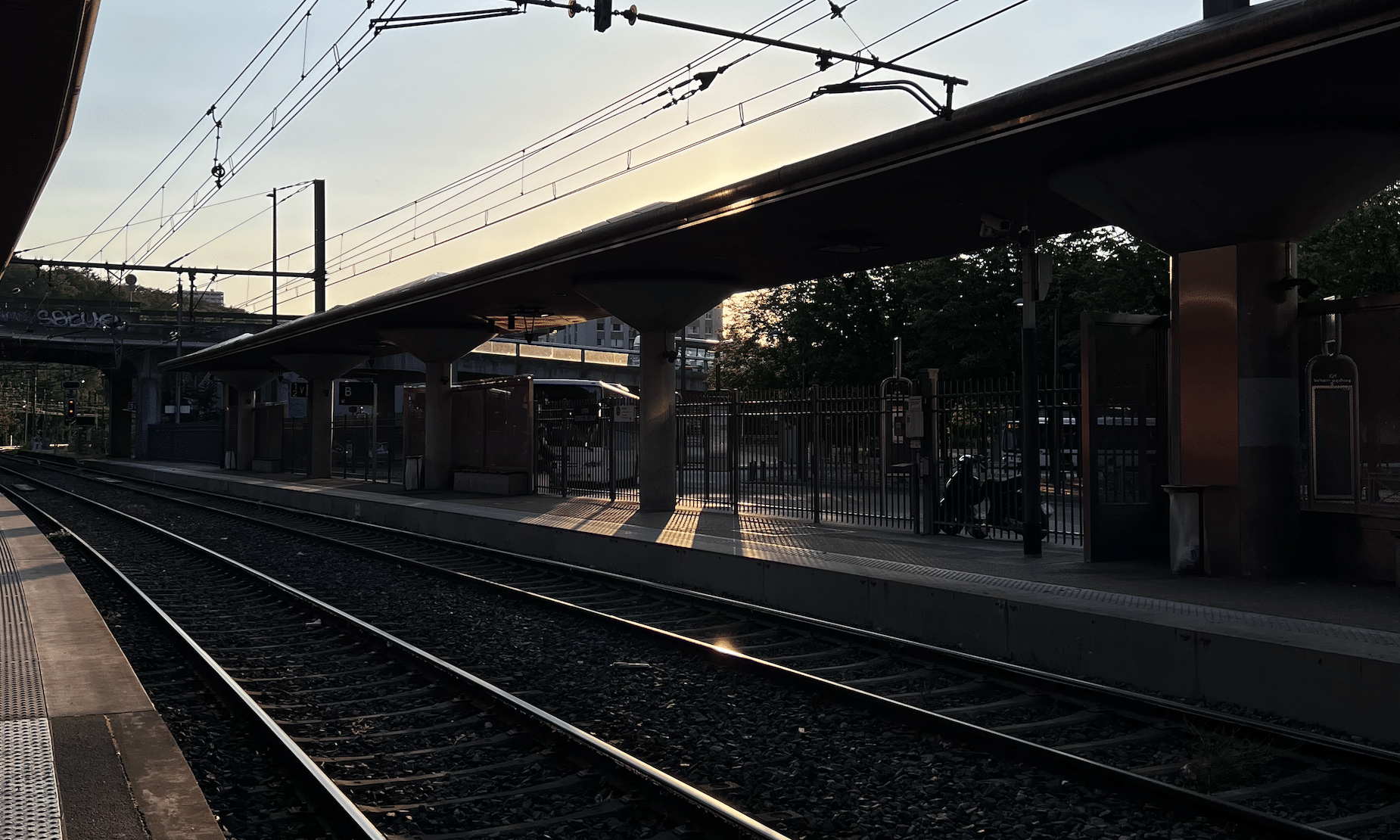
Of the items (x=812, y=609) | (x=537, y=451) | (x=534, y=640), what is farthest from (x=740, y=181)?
(x=537, y=451)

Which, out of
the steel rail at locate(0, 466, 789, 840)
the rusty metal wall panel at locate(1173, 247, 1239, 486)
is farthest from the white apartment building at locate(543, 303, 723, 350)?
the steel rail at locate(0, 466, 789, 840)

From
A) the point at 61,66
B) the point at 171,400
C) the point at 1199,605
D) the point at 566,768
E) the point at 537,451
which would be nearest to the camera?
the point at 566,768

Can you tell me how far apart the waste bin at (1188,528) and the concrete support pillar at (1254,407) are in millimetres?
163

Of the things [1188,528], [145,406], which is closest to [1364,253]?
[1188,528]

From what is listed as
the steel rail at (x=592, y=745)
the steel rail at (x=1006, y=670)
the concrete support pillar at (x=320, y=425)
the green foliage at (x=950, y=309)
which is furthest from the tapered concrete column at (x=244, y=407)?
the steel rail at (x=592, y=745)

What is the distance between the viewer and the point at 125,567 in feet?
54.2

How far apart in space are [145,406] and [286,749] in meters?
75.2

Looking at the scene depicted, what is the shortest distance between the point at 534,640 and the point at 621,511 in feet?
35.8

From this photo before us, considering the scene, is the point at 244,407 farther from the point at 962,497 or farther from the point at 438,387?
the point at 962,497

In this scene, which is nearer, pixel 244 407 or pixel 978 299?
pixel 978 299

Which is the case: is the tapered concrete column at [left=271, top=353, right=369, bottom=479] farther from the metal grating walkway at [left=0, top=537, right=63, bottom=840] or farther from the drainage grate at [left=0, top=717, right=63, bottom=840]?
the drainage grate at [left=0, top=717, right=63, bottom=840]

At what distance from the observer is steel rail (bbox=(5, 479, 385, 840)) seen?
213 inches

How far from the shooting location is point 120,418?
7819 cm

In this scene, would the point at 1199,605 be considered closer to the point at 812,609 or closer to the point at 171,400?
the point at 812,609
